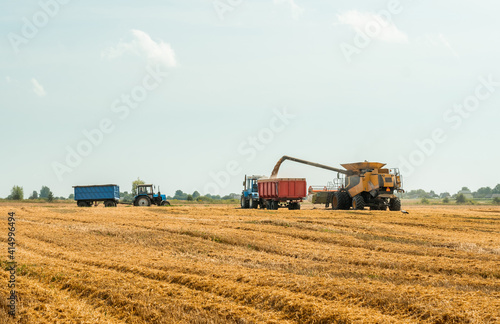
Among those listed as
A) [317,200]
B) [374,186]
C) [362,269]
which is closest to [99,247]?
[362,269]

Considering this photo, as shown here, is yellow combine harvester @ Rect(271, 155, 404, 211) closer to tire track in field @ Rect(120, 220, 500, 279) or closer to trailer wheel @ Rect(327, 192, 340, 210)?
trailer wheel @ Rect(327, 192, 340, 210)

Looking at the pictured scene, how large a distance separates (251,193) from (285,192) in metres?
4.75

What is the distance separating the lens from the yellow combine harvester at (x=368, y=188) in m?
30.7

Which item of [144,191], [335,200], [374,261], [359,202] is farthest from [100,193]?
[374,261]

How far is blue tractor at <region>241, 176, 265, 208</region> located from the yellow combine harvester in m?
6.57

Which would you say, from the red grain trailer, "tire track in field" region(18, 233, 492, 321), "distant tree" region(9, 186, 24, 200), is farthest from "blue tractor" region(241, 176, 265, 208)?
"distant tree" region(9, 186, 24, 200)

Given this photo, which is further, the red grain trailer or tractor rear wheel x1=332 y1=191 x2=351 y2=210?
the red grain trailer

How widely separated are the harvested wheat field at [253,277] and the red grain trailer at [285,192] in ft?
55.0

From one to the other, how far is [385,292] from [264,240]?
7406 mm

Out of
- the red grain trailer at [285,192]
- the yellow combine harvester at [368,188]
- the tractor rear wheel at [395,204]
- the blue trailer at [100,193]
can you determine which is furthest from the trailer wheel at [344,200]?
the blue trailer at [100,193]

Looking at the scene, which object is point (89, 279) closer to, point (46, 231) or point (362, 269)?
point (362, 269)

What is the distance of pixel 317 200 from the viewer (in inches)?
1531

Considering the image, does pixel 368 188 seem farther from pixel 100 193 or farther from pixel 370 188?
pixel 100 193

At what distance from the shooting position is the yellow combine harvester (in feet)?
101
